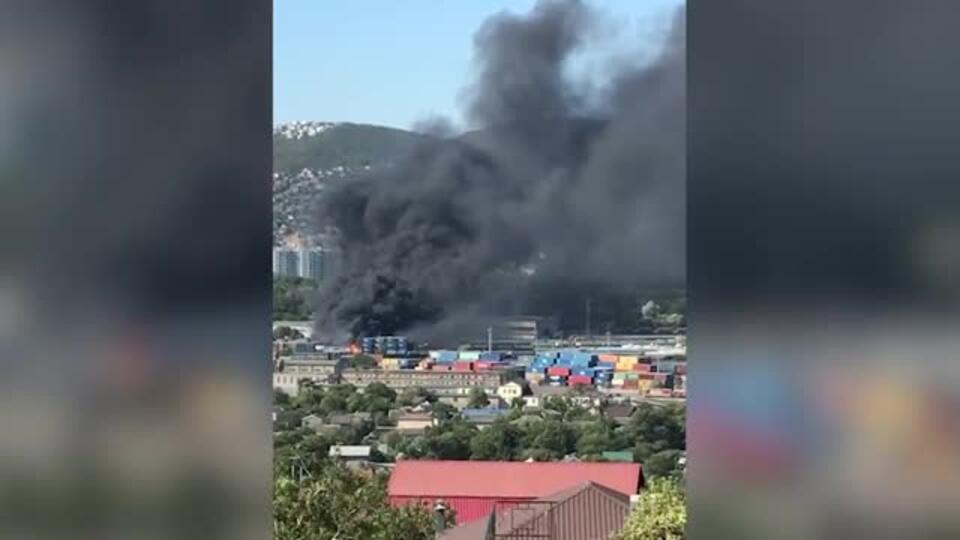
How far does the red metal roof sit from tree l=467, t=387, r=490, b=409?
1.41ft

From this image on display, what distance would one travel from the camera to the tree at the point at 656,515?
11.7 feet

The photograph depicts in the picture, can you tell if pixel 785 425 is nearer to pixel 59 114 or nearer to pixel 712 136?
pixel 712 136

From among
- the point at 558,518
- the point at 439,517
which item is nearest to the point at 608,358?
the point at 439,517

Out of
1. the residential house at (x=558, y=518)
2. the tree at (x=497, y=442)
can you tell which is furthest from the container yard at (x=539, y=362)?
the residential house at (x=558, y=518)

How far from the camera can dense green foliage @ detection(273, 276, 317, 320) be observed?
2098 mm

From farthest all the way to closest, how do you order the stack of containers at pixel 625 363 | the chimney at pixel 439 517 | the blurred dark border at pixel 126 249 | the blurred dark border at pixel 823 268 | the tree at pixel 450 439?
the chimney at pixel 439 517, the tree at pixel 450 439, the stack of containers at pixel 625 363, the blurred dark border at pixel 126 249, the blurred dark border at pixel 823 268

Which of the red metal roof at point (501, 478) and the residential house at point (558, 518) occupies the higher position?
the red metal roof at point (501, 478)

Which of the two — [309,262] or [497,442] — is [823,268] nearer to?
[309,262]

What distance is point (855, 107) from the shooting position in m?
1.19

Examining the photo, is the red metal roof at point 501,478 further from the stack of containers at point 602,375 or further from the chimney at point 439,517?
the stack of containers at point 602,375

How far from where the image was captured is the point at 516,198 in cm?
378

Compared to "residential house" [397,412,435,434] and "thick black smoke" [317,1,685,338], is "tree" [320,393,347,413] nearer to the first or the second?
"thick black smoke" [317,1,685,338]

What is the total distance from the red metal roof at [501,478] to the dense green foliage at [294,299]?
1.44m

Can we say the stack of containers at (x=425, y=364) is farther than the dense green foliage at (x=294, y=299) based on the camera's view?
Yes
